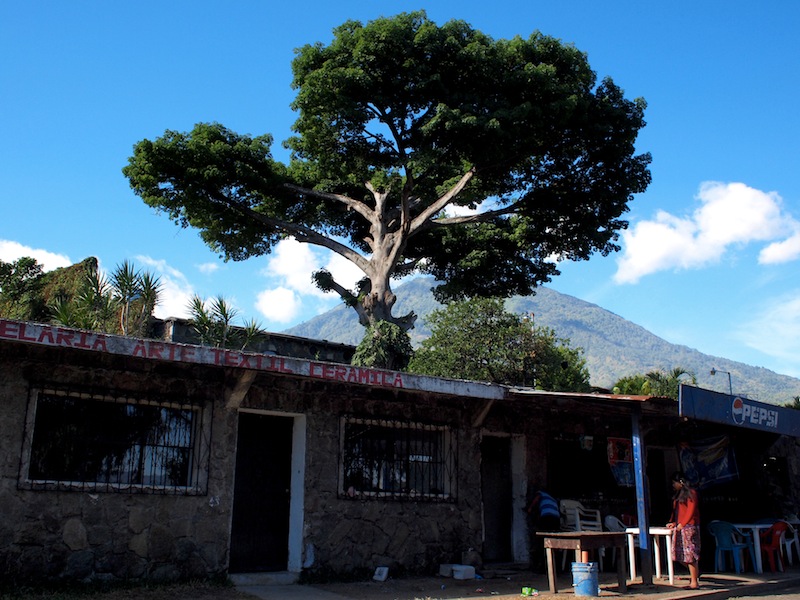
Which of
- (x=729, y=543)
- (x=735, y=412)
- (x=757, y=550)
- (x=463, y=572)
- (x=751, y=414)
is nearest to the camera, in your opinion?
(x=463, y=572)

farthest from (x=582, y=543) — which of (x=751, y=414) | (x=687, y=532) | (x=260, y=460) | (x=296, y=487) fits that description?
(x=751, y=414)

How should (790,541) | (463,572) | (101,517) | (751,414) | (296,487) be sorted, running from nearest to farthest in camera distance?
(101,517) → (296,487) → (463,572) → (751,414) → (790,541)

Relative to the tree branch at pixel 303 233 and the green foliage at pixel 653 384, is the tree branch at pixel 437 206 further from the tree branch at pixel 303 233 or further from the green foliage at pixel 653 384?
the green foliage at pixel 653 384

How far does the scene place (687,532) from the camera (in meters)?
11.3

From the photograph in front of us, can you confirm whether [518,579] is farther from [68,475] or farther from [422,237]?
[422,237]

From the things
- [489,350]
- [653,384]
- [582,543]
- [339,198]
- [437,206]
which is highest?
[339,198]

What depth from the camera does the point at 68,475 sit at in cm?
884

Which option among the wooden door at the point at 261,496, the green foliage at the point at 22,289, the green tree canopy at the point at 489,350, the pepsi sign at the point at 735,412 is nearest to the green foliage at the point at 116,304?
the green foliage at the point at 22,289

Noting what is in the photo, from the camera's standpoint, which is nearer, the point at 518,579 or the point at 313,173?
the point at 518,579

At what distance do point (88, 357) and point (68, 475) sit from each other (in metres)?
1.39

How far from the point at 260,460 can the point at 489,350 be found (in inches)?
1221

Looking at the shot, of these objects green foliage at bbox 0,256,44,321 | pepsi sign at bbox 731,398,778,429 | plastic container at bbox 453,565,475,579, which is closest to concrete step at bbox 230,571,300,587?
plastic container at bbox 453,565,475,579

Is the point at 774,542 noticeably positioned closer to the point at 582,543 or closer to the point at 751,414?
the point at 751,414

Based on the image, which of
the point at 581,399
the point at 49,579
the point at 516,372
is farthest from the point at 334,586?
the point at 516,372
